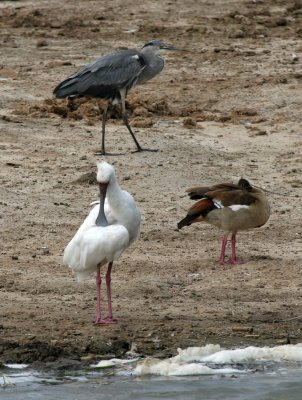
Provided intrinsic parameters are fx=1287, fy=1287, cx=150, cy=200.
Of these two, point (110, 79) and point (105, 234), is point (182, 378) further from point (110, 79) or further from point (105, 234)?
point (110, 79)

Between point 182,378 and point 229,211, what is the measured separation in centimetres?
202

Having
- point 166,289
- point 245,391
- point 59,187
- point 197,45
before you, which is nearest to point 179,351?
point 245,391

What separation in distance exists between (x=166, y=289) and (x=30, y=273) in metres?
1.10

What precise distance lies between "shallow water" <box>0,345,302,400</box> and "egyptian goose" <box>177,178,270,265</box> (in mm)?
1661

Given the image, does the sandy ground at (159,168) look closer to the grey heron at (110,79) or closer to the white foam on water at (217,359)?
the white foam on water at (217,359)

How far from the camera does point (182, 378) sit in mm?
8883

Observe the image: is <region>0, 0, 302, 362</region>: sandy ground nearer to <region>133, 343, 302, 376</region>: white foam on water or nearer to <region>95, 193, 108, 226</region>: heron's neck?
<region>133, 343, 302, 376</region>: white foam on water

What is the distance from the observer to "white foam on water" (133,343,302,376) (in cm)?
878

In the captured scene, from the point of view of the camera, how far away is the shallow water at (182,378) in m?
8.51

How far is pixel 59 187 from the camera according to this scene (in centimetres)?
1248

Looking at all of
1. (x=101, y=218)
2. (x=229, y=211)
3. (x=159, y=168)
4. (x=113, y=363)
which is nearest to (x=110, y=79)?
(x=159, y=168)

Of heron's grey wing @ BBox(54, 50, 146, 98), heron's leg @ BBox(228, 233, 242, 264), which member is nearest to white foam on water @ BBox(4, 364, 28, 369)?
heron's leg @ BBox(228, 233, 242, 264)

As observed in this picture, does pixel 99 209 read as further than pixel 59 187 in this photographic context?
No

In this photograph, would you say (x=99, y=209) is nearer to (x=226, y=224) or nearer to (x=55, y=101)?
(x=226, y=224)
